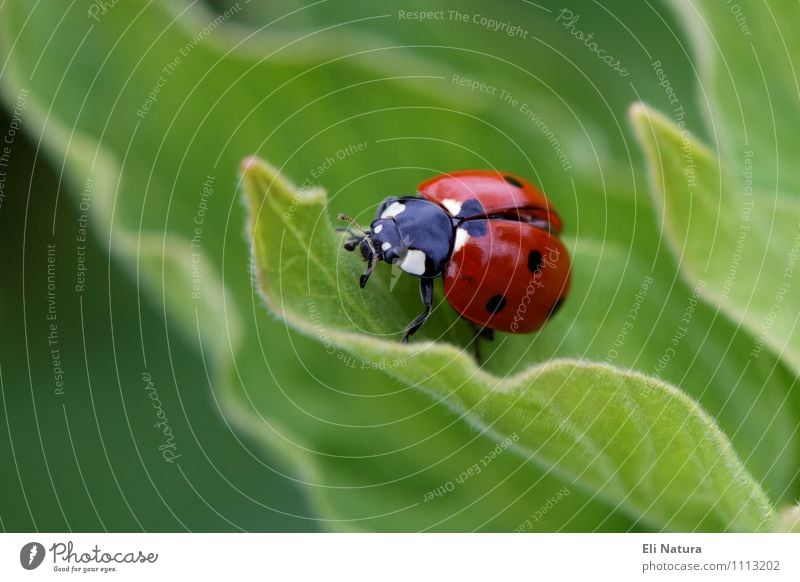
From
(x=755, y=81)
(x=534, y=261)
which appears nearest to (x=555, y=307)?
(x=534, y=261)

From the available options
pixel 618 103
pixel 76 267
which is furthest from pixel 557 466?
pixel 76 267

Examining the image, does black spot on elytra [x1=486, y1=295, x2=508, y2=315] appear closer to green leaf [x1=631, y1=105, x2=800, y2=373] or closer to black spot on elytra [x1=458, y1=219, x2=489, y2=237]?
black spot on elytra [x1=458, y1=219, x2=489, y2=237]

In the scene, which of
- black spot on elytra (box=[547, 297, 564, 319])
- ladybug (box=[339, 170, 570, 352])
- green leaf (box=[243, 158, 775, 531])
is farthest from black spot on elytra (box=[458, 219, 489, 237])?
green leaf (box=[243, 158, 775, 531])

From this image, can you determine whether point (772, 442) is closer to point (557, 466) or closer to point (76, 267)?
point (557, 466)

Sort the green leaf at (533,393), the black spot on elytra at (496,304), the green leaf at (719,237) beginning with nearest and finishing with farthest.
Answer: the green leaf at (533,393) → the green leaf at (719,237) → the black spot on elytra at (496,304)

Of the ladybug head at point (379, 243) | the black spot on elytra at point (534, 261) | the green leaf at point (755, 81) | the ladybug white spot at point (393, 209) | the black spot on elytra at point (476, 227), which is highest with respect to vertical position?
the green leaf at point (755, 81)

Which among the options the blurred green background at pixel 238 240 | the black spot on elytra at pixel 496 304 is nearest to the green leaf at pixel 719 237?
the blurred green background at pixel 238 240

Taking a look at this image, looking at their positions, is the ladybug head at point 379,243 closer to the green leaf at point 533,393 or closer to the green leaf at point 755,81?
the green leaf at point 533,393
